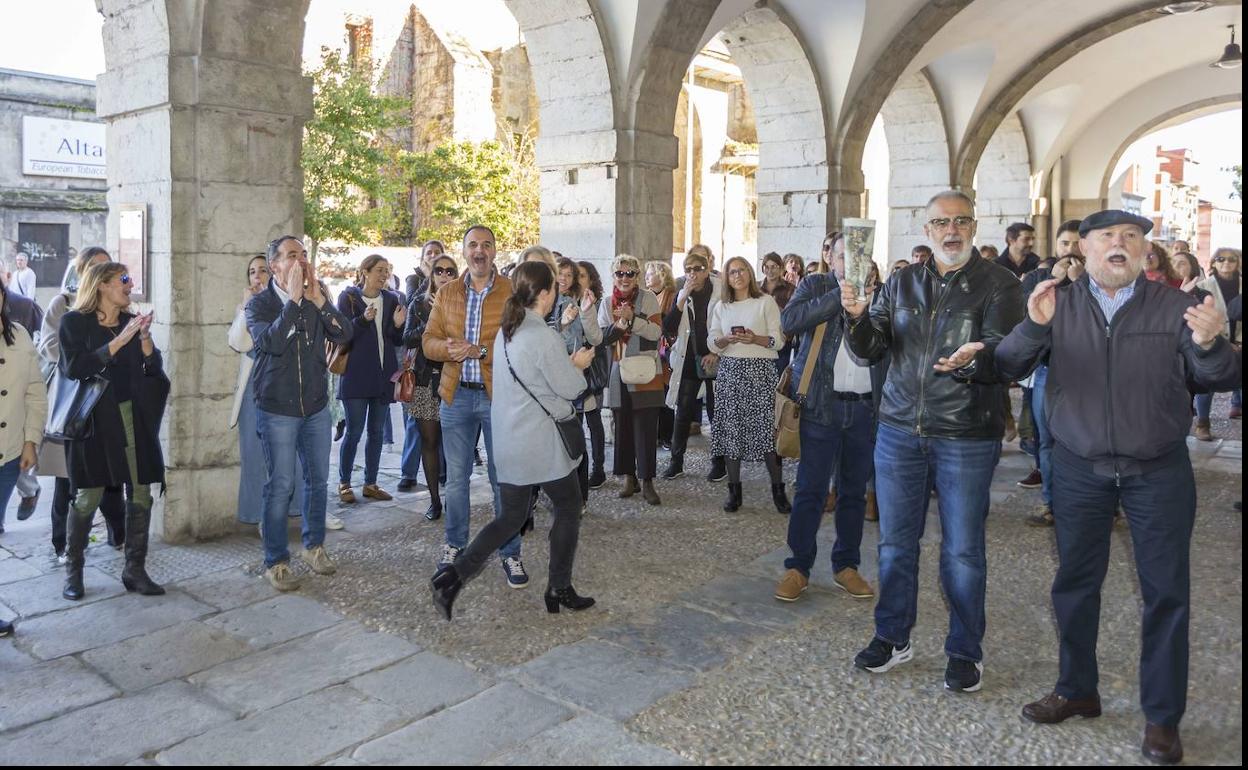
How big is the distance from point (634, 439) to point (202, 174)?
3128 mm

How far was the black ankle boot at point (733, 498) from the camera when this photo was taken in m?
6.39

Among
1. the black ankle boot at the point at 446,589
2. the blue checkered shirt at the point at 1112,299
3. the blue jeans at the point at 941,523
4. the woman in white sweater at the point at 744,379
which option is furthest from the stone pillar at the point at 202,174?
the blue checkered shirt at the point at 1112,299

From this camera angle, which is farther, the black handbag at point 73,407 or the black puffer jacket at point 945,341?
the black handbag at point 73,407

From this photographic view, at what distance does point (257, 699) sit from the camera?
11.8ft

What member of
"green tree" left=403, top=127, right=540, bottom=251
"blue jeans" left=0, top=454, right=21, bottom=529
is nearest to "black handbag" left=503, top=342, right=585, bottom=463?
"blue jeans" left=0, top=454, right=21, bottom=529

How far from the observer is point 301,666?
3902 millimetres

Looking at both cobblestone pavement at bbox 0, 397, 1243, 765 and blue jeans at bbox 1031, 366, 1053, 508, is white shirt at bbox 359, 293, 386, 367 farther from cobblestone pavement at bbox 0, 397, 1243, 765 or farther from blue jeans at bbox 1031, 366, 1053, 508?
blue jeans at bbox 1031, 366, 1053, 508

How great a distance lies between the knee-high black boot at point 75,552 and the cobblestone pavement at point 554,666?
90mm

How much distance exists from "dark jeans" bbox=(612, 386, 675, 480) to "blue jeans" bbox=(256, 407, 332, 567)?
2.23 m

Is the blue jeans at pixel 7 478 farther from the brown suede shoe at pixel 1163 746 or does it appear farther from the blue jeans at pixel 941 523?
the brown suede shoe at pixel 1163 746

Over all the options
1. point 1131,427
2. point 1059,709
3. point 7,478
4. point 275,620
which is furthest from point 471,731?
point 7,478

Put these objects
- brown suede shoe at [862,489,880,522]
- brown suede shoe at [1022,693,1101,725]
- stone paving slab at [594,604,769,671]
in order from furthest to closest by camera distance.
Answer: brown suede shoe at [862,489,880,522] → stone paving slab at [594,604,769,671] → brown suede shoe at [1022,693,1101,725]

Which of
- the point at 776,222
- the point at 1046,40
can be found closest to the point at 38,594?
the point at 776,222

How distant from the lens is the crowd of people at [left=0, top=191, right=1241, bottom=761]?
313cm
